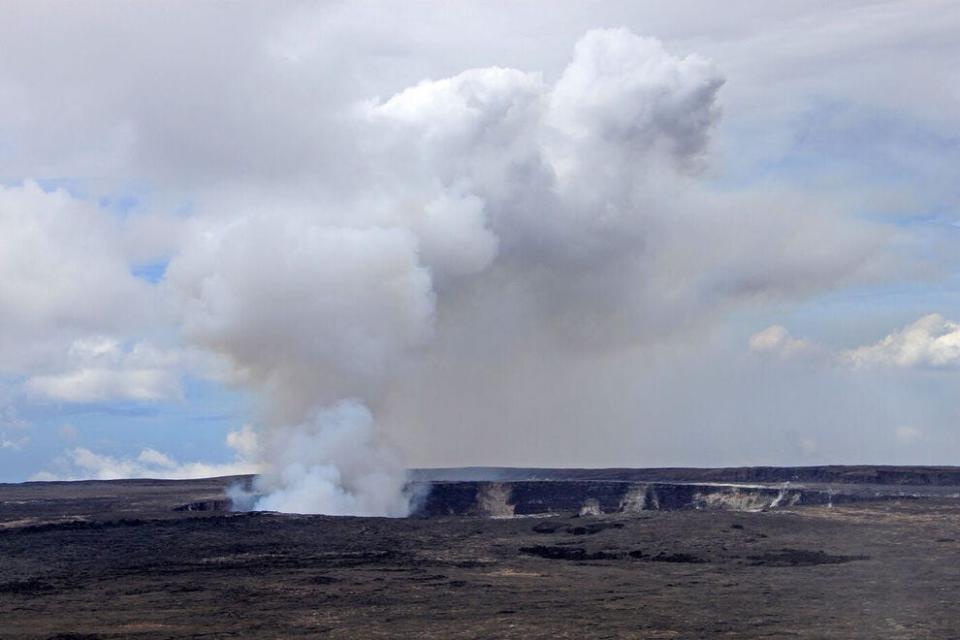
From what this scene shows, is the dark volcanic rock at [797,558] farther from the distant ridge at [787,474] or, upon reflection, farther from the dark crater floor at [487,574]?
the distant ridge at [787,474]

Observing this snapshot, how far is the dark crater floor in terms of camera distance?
35562 mm

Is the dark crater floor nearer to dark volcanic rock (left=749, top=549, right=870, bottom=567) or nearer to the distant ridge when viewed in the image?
dark volcanic rock (left=749, top=549, right=870, bottom=567)

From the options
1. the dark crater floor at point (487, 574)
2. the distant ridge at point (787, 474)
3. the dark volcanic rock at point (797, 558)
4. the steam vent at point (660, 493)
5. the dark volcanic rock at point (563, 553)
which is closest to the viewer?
the dark crater floor at point (487, 574)

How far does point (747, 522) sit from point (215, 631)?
35.2 m

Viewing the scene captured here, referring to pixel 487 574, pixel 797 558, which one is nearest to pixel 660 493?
pixel 797 558

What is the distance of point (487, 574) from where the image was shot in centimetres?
4800

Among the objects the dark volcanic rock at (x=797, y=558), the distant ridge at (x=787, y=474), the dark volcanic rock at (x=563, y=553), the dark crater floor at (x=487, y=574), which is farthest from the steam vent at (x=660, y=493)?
the dark volcanic rock at (x=563, y=553)

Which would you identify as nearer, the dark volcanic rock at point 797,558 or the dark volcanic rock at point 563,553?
the dark volcanic rock at point 797,558

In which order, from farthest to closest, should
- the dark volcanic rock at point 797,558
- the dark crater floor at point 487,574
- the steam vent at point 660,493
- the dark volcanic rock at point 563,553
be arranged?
the steam vent at point 660,493, the dark volcanic rock at point 563,553, the dark volcanic rock at point 797,558, the dark crater floor at point 487,574

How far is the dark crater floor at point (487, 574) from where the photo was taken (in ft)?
117

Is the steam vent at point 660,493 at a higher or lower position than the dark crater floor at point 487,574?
higher

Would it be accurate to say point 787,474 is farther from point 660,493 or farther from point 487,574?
point 487,574

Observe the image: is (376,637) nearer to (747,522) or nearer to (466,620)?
(466,620)

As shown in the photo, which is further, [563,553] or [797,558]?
[563,553]
